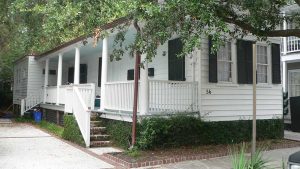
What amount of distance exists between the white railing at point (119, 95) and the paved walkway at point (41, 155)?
1.97 metres

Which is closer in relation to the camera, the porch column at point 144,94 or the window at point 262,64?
the porch column at point 144,94

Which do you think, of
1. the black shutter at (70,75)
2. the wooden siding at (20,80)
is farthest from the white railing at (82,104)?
the wooden siding at (20,80)

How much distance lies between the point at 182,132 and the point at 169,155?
4.47 feet

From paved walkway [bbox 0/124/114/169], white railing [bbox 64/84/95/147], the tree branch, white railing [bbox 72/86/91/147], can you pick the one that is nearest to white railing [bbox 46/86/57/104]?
white railing [bbox 64/84/95/147]

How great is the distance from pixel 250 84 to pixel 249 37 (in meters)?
1.76

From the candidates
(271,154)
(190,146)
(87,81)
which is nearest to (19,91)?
(87,81)

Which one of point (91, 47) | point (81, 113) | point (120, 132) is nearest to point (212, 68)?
point (120, 132)

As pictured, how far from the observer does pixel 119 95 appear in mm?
12195

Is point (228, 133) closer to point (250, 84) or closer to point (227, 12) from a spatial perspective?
point (250, 84)

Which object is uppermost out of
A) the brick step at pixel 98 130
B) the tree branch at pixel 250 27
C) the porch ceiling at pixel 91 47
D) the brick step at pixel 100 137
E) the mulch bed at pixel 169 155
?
the porch ceiling at pixel 91 47

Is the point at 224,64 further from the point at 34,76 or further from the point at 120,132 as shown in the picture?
the point at 34,76

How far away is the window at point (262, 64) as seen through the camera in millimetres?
13789

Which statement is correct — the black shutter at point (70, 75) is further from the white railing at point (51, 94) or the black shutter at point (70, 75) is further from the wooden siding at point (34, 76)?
the white railing at point (51, 94)

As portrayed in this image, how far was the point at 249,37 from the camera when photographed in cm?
1345
